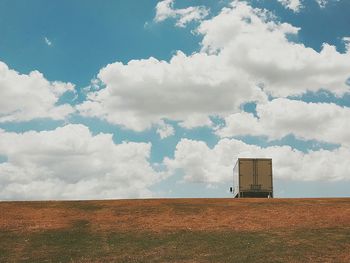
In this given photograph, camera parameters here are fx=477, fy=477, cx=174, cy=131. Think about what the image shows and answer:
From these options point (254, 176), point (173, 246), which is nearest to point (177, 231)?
point (173, 246)

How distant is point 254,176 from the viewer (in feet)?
133

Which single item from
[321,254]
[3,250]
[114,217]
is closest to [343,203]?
[321,254]

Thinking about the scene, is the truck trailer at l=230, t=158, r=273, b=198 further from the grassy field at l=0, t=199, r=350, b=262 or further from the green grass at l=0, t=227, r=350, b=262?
the green grass at l=0, t=227, r=350, b=262

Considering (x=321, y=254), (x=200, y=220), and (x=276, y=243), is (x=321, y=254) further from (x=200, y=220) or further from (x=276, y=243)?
(x=200, y=220)

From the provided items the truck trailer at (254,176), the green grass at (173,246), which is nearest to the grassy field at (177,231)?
the green grass at (173,246)

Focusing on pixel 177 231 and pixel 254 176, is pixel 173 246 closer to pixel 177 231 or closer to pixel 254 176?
pixel 177 231

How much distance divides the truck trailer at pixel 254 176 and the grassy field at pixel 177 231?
465 centimetres

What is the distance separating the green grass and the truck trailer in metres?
14.9

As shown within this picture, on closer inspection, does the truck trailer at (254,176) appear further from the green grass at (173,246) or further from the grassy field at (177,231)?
the green grass at (173,246)

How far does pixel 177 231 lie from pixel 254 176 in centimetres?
1582

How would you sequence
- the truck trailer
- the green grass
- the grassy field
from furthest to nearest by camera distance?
the truck trailer
the grassy field
the green grass

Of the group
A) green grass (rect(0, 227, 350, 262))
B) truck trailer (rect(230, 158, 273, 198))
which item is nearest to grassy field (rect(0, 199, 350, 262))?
green grass (rect(0, 227, 350, 262))

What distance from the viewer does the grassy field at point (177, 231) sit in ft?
71.4

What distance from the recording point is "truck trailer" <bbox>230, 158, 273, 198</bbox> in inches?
1593
